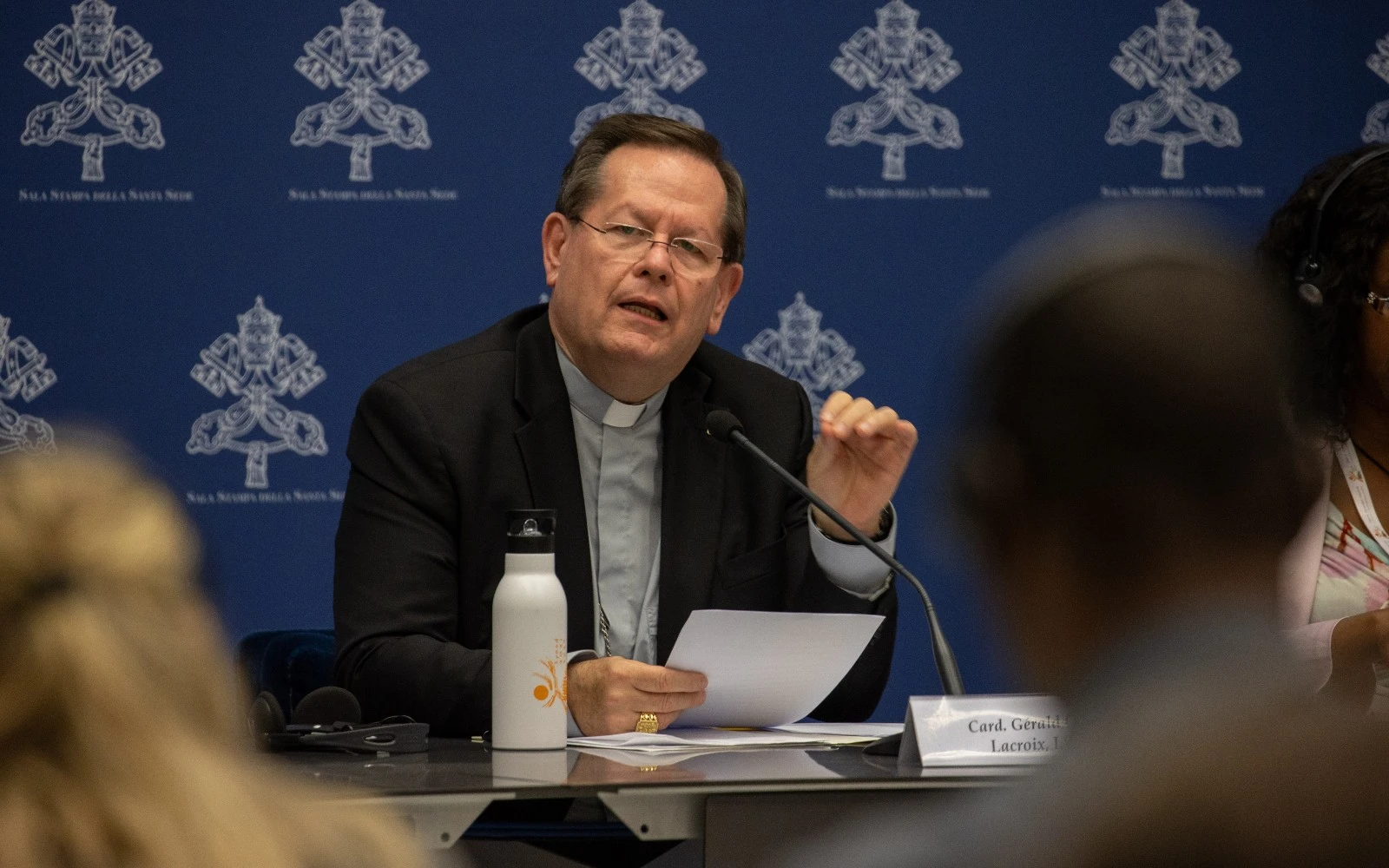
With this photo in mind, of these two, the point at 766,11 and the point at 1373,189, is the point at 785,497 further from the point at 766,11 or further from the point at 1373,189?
the point at 766,11

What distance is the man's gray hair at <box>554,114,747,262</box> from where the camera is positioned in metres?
2.74

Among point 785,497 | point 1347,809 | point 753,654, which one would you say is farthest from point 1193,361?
point 785,497

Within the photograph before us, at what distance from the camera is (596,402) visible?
2.72m

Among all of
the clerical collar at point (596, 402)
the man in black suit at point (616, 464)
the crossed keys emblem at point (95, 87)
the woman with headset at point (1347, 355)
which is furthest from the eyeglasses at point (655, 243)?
the crossed keys emblem at point (95, 87)

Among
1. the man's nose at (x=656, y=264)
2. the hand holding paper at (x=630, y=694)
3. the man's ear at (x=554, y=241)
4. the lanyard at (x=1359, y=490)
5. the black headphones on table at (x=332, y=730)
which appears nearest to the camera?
the black headphones on table at (x=332, y=730)

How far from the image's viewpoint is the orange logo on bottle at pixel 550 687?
5.96 feet

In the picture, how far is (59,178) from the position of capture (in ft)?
11.7

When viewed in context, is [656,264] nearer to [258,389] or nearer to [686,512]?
[686,512]

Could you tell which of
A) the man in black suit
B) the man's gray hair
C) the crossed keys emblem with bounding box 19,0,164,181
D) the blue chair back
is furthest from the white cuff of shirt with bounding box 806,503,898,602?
the crossed keys emblem with bounding box 19,0,164,181

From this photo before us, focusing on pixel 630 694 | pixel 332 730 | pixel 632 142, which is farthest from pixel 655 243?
pixel 332 730

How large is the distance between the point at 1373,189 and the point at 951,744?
136 centimetres

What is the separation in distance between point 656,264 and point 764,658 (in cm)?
91

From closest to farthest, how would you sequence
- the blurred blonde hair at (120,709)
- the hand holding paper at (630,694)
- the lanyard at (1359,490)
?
the blurred blonde hair at (120,709)
the hand holding paper at (630,694)
the lanyard at (1359,490)

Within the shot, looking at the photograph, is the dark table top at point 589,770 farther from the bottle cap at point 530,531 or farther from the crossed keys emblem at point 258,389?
the crossed keys emblem at point 258,389
